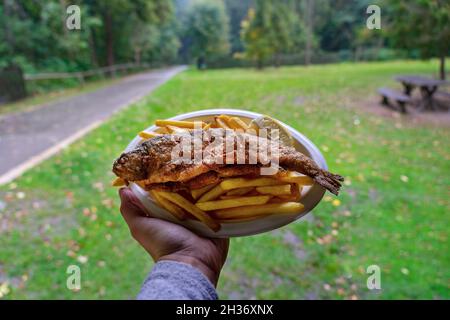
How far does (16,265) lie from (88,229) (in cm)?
71

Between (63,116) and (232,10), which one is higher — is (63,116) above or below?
below

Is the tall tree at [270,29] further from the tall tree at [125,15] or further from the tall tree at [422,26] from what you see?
the tall tree at [125,15]

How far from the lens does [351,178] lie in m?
4.73

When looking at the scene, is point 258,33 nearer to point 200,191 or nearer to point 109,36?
point 109,36

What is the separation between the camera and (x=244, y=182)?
124 centimetres

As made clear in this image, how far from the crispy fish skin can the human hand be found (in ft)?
0.69

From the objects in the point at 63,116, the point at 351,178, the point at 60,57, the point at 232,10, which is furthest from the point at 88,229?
the point at 60,57

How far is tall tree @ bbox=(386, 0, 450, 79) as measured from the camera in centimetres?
902

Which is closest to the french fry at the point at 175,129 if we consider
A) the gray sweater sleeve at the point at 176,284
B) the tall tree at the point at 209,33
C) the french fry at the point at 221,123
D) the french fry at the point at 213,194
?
the french fry at the point at 221,123

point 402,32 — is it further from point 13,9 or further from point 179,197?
point 13,9

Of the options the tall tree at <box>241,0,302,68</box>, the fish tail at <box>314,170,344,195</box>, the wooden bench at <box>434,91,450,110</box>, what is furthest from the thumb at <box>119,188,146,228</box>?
the wooden bench at <box>434,91,450,110</box>

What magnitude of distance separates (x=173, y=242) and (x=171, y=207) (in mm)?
135

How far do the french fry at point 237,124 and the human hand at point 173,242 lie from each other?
455 mm

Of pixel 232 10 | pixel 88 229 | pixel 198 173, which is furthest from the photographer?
pixel 232 10
